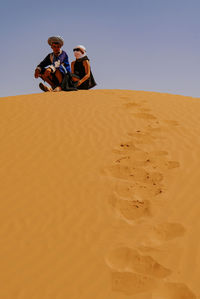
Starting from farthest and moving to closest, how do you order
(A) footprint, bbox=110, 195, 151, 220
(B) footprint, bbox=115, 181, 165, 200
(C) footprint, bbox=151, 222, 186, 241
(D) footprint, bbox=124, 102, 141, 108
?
(D) footprint, bbox=124, 102, 141, 108 → (B) footprint, bbox=115, 181, 165, 200 → (A) footprint, bbox=110, 195, 151, 220 → (C) footprint, bbox=151, 222, 186, 241

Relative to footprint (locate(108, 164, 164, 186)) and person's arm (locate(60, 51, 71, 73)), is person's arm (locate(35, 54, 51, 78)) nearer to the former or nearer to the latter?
person's arm (locate(60, 51, 71, 73))

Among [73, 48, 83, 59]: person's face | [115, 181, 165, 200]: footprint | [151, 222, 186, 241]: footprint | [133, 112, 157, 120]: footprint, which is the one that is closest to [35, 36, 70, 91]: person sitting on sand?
[73, 48, 83, 59]: person's face

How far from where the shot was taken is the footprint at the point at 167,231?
11.0 ft

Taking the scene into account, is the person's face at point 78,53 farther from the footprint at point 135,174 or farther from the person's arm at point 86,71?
the footprint at point 135,174

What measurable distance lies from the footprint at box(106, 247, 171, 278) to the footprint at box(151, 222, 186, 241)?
14.7 inches

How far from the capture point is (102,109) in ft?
25.1

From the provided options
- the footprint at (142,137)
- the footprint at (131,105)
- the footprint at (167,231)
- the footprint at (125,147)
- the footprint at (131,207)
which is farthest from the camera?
the footprint at (131,105)

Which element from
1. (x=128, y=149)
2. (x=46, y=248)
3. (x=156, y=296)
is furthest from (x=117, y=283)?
(x=128, y=149)

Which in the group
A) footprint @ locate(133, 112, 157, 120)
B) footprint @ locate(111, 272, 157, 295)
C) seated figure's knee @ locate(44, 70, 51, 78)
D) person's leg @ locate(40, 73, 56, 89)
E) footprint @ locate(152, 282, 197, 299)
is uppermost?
seated figure's knee @ locate(44, 70, 51, 78)

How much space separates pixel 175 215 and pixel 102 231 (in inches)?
34.2

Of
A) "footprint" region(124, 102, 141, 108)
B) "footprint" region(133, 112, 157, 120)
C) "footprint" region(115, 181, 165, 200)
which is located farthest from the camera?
"footprint" region(124, 102, 141, 108)

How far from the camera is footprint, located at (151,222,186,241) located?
132 inches

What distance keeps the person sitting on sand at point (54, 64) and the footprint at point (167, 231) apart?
22.2 ft

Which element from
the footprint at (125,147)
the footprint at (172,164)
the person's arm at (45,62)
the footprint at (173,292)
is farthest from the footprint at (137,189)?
the person's arm at (45,62)
